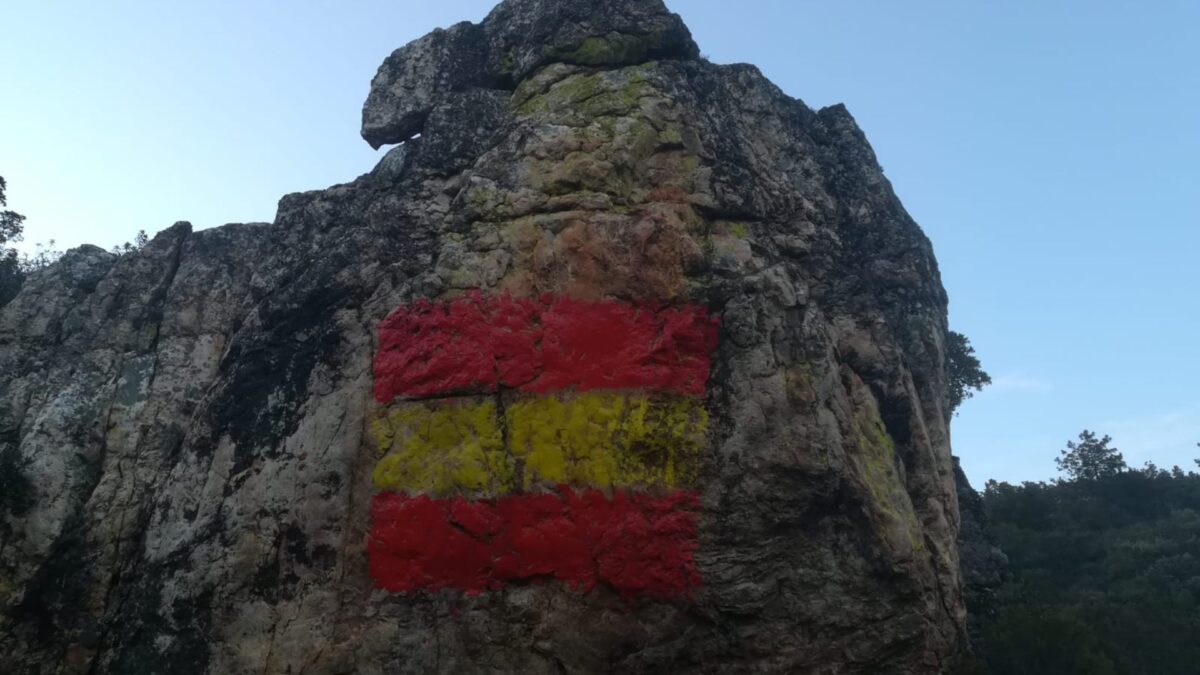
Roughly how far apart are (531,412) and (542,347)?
0.89 meters

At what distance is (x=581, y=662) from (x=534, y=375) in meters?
3.66

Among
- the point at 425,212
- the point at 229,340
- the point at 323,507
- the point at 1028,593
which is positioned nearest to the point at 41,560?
the point at 229,340

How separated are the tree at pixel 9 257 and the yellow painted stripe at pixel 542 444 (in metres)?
12.9

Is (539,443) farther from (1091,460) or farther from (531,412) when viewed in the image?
(1091,460)

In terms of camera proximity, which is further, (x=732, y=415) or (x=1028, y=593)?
(x=1028, y=593)

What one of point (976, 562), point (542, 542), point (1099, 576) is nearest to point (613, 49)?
point (542, 542)

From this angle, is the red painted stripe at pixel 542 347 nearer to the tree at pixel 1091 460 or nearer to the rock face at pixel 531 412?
the rock face at pixel 531 412

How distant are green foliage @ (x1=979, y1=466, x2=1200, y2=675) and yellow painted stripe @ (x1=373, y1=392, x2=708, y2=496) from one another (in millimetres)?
6760

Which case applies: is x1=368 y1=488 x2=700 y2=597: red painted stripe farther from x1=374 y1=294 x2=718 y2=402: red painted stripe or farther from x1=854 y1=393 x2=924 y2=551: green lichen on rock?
x1=854 y1=393 x2=924 y2=551: green lichen on rock

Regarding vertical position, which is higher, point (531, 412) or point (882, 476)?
point (531, 412)

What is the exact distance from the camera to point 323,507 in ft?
37.8

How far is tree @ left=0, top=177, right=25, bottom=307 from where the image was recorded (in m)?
19.7

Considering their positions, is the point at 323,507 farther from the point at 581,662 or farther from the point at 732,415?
the point at 732,415

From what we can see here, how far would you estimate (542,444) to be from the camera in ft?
37.6
